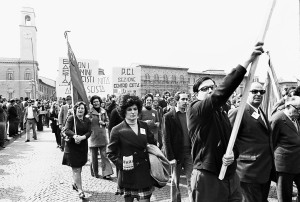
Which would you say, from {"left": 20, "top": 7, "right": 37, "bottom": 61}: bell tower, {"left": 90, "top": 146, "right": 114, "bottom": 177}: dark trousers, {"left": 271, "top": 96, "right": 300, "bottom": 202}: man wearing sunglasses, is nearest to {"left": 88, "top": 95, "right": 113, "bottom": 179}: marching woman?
{"left": 90, "top": 146, "right": 114, "bottom": 177}: dark trousers

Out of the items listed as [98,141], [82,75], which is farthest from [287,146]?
[82,75]

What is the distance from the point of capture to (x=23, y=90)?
82188 mm

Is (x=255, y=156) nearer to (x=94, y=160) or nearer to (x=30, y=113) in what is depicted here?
(x=94, y=160)

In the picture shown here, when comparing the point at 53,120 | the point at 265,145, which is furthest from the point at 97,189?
the point at 53,120

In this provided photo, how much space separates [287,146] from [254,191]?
93cm

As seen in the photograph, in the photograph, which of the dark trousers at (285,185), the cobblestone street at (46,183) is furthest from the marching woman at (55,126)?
the dark trousers at (285,185)

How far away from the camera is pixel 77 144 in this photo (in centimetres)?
609

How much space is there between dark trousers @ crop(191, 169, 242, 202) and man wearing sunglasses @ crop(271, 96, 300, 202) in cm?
163

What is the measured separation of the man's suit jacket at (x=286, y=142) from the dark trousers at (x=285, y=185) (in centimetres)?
9

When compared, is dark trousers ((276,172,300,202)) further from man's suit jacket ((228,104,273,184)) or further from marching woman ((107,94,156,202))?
marching woman ((107,94,156,202))

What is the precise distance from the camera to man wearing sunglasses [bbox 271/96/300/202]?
4.31m

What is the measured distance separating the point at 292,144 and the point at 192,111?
6.98ft

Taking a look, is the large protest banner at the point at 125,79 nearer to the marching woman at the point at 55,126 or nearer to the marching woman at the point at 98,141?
the marching woman at the point at 55,126

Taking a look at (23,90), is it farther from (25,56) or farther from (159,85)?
(159,85)
